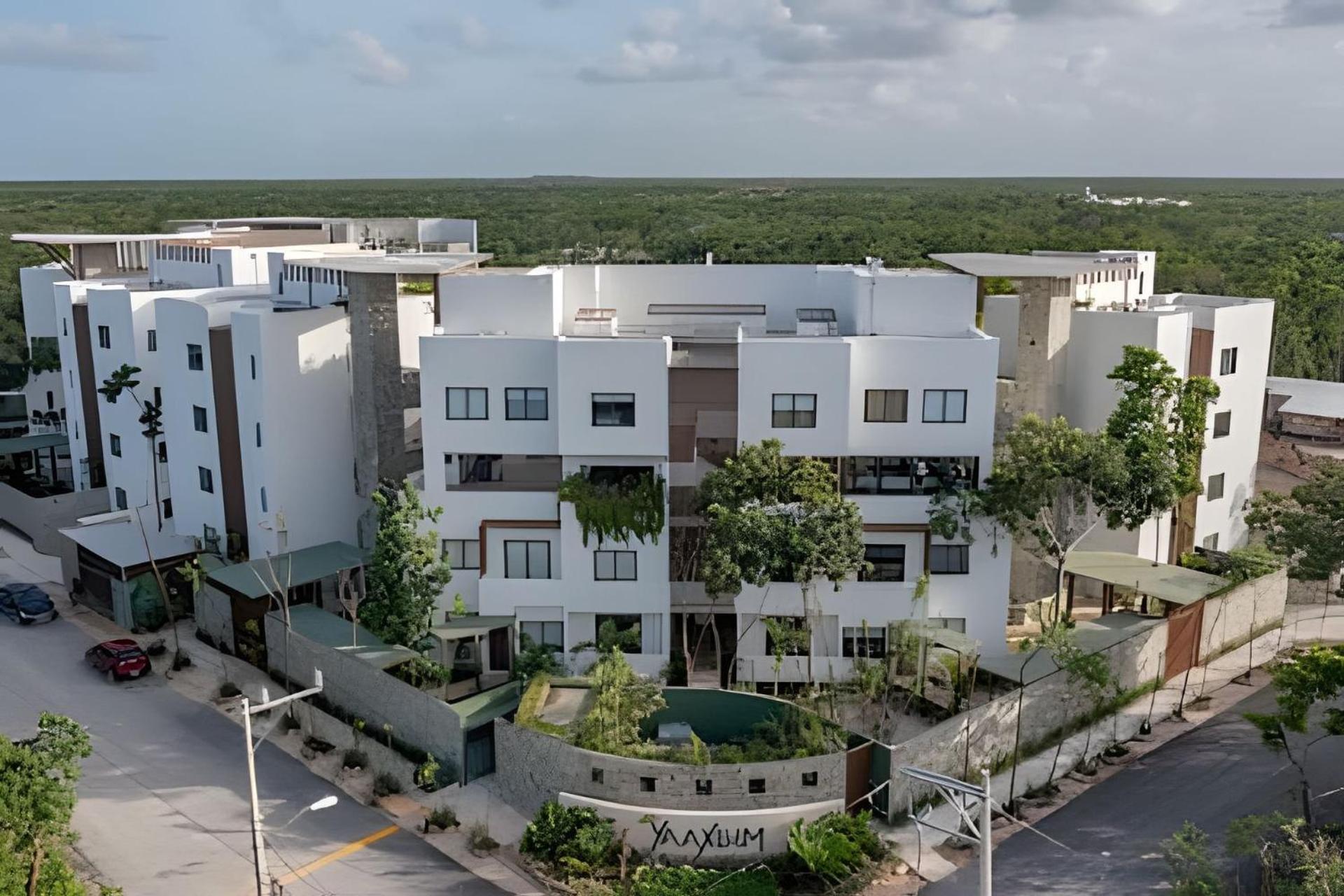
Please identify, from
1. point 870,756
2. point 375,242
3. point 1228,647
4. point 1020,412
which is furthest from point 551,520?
point 375,242

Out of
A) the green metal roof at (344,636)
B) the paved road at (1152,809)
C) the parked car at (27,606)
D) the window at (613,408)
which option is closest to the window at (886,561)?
the window at (613,408)

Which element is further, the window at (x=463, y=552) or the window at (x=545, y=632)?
the window at (x=463, y=552)

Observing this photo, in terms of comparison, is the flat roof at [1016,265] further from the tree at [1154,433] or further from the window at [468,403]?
the window at [468,403]

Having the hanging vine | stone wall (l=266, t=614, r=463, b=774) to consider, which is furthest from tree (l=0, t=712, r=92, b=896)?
the hanging vine

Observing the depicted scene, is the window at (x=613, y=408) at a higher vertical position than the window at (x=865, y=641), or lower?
higher

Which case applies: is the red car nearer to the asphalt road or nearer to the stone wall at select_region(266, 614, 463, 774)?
the asphalt road

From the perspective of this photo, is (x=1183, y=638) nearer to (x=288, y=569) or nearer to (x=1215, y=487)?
(x=1215, y=487)
